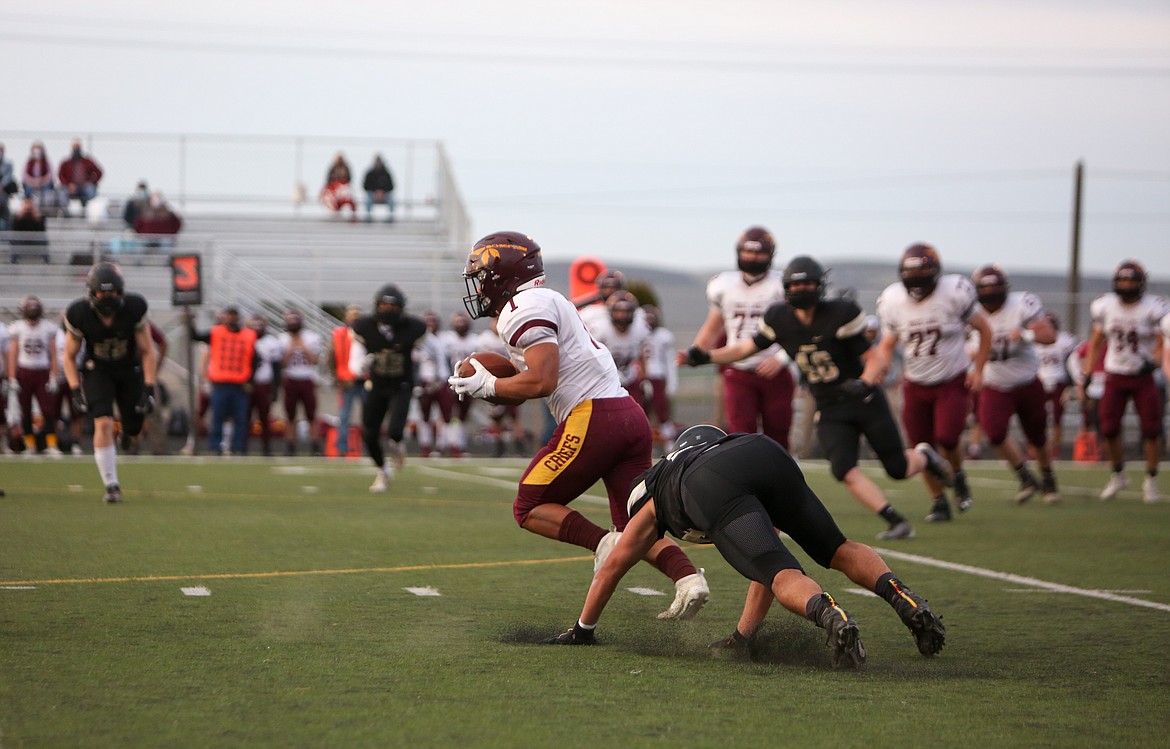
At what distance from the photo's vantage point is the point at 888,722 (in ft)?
13.1

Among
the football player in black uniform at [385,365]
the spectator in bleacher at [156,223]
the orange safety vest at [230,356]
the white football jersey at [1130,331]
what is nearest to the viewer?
the white football jersey at [1130,331]

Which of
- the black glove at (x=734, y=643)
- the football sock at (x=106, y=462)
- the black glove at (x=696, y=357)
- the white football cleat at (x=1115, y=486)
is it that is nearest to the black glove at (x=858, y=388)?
the black glove at (x=696, y=357)

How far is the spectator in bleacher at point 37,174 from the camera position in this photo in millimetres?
25812

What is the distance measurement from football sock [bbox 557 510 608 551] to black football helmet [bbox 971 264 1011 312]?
698cm

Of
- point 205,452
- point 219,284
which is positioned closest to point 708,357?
point 205,452

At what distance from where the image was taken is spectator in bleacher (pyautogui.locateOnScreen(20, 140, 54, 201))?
2581 cm

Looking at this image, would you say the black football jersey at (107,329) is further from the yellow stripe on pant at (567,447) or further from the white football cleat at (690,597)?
the white football cleat at (690,597)

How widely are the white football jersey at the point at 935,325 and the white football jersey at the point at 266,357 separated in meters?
10.8

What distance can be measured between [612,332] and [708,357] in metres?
5.74

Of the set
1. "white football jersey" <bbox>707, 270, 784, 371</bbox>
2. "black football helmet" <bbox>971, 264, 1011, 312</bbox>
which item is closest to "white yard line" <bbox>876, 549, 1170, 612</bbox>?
"white football jersey" <bbox>707, 270, 784, 371</bbox>

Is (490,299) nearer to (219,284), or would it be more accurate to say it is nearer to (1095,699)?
(1095,699)

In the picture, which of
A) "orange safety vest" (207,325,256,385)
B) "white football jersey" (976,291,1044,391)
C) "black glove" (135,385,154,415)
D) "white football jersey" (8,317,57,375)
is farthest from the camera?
"orange safety vest" (207,325,256,385)

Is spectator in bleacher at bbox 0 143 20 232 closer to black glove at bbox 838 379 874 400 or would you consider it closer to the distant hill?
the distant hill

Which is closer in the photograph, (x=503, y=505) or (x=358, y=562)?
(x=358, y=562)
